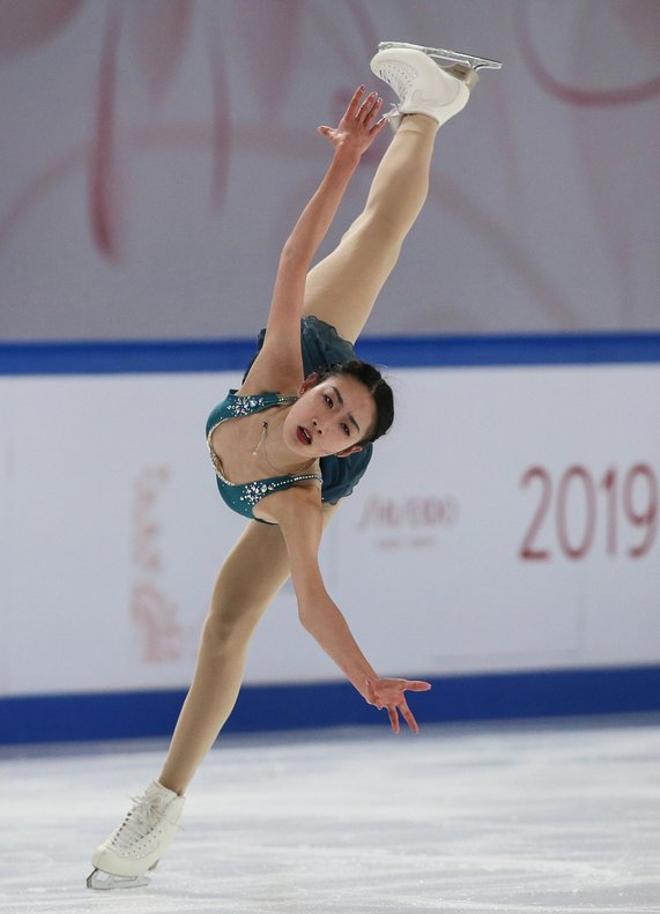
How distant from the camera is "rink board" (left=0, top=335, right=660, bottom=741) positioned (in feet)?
17.3

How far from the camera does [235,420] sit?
12.0 ft

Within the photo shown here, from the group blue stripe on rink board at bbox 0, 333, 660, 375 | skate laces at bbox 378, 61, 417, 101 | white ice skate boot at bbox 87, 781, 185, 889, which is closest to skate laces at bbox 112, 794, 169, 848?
white ice skate boot at bbox 87, 781, 185, 889

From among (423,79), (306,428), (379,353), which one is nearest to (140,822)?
(306,428)

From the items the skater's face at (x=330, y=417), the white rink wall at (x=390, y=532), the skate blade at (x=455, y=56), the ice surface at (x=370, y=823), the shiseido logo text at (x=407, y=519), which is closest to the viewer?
the skater's face at (x=330, y=417)

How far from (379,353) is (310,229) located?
2021 millimetres

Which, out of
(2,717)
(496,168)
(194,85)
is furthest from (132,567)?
(496,168)

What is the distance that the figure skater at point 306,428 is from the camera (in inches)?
135

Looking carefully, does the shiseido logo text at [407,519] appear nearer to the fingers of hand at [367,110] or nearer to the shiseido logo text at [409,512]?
the shiseido logo text at [409,512]

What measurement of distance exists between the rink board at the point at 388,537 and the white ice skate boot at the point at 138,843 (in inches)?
59.6

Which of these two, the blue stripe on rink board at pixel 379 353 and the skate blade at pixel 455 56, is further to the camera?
the blue stripe on rink board at pixel 379 353

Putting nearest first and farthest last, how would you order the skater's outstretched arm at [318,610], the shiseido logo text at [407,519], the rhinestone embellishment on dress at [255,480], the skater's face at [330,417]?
the skater's outstretched arm at [318,610], the skater's face at [330,417], the rhinestone embellishment on dress at [255,480], the shiseido logo text at [407,519]

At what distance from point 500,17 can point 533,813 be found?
414 cm

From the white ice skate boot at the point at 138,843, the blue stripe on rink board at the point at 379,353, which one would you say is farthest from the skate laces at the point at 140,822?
the blue stripe on rink board at the point at 379,353

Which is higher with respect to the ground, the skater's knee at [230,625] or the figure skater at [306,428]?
the figure skater at [306,428]
